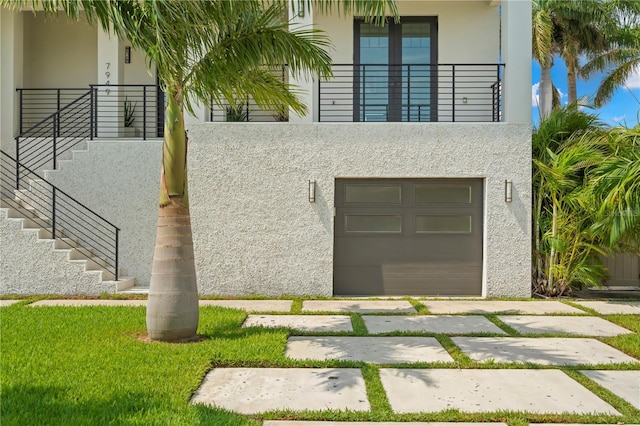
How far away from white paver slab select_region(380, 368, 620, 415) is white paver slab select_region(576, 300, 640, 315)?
12.6ft

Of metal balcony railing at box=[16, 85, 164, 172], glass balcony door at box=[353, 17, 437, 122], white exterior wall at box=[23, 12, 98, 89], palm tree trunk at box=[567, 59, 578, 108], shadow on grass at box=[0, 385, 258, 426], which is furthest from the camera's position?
palm tree trunk at box=[567, 59, 578, 108]

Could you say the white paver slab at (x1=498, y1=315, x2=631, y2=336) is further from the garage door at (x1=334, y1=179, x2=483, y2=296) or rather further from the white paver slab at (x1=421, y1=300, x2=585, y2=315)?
the garage door at (x1=334, y1=179, x2=483, y2=296)

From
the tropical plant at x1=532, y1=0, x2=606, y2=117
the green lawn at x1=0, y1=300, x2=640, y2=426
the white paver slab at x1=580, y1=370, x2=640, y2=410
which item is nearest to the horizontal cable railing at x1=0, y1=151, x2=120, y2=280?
the green lawn at x1=0, y1=300, x2=640, y2=426

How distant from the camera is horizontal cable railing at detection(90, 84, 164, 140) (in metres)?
10.8

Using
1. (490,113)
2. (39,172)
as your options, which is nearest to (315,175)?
(490,113)

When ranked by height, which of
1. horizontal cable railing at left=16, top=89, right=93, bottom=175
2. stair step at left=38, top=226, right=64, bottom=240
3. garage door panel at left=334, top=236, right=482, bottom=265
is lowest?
garage door panel at left=334, top=236, right=482, bottom=265

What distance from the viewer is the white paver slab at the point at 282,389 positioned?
4.04 metres

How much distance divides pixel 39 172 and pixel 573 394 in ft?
34.8

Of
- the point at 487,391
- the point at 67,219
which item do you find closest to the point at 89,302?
the point at 67,219

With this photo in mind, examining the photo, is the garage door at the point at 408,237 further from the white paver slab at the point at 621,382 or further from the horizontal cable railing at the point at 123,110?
the horizontal cable railing at the point at 123,110

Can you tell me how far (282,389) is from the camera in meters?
4.38

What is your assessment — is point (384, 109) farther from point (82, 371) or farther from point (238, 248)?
point (82, 371)

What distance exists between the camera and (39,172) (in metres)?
10.5

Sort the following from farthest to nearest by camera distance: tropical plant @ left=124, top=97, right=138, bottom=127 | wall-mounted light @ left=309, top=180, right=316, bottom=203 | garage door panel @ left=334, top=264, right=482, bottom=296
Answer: tropical plant @ left=124, top=97, right=138, bottom=127, garage door panel @ left=334, top=264, right=482, bottom=296, wall-mounted light @ left=309, top=180, right=316, bottom=203
